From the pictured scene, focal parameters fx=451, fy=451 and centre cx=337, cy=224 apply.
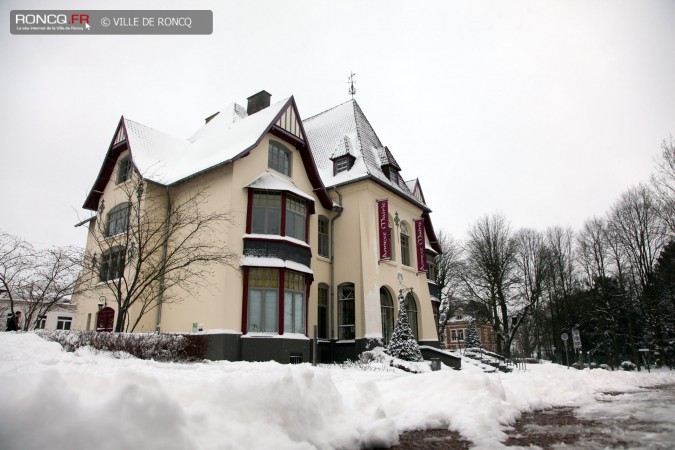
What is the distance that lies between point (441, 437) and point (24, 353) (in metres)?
7.77

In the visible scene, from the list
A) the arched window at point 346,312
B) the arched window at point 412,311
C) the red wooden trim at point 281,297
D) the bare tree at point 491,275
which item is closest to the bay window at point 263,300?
the red wooden trim at point 281,297

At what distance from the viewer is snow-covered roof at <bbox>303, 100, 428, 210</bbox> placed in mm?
24203

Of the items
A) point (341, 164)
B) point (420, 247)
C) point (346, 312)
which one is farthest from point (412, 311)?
point (341, 164)

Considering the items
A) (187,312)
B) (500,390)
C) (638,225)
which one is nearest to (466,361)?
(187,312)

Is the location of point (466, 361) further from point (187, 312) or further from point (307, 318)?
point (187, 312)

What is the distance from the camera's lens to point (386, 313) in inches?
946

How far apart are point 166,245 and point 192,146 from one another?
324 inches

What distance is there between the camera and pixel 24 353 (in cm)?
857

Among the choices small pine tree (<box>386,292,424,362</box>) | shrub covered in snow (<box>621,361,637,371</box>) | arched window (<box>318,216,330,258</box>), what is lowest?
shrub covered in snow (<box>621,361,637,371</box>)

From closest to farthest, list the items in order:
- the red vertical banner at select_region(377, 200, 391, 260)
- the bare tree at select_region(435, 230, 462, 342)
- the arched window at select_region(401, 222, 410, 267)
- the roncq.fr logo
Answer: the roncq.fr logo, the red vertical banner at select_region(377, 200, 391, 260), the arched window at select_region(401, 222, 410, 267), the bare tree at select_region(435, 230, 462, 342)

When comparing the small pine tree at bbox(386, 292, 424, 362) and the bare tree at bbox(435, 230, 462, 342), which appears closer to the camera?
the small pine tree at bbox(386, 292, 424, 362)

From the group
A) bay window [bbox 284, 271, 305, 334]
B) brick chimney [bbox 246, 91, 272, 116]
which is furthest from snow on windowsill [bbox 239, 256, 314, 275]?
brick chimney [bbox 246, 91, 272, 116]

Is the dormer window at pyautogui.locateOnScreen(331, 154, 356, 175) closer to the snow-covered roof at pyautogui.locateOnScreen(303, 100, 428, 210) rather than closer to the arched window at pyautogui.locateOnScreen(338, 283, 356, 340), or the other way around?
the snow-covered roof at pyautogui.locateOnScreen(303, 100, 428, 210)
